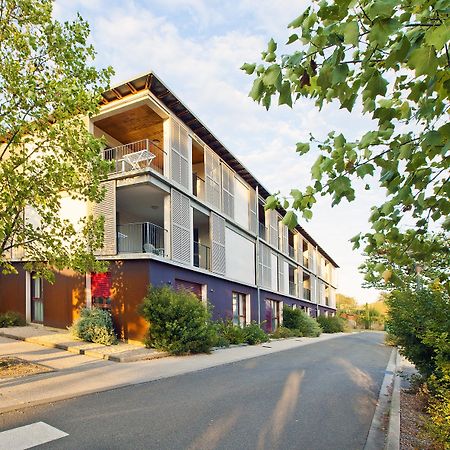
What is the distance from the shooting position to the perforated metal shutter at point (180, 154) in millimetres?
15553

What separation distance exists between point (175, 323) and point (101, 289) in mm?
A: 3695

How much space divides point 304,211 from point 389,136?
2.82 feet

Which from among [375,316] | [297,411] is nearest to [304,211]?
[297,411]

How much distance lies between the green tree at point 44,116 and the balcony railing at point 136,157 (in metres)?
5.68

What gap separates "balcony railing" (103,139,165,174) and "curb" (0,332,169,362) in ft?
20.3

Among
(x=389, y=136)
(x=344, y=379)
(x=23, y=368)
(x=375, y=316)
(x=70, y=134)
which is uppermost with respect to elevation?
(x=70, y=134)

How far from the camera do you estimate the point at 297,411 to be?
6.41 m

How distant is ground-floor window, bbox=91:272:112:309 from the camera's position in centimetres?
1421

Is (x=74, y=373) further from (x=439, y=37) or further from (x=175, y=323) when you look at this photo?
(x=439, y=37)

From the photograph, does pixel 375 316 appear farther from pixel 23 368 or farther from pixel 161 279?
pixel 23 368

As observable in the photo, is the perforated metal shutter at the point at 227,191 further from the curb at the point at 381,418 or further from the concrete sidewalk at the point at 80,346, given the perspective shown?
the curb at the point at 381,418

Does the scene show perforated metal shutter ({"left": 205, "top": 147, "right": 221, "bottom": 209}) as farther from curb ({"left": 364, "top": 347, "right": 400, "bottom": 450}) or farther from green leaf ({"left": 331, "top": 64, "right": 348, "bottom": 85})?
green leaf ({"left": 331, "top": 64, "right": 348, "bottom": 85})

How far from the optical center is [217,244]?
62.0 feet

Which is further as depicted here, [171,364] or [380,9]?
[171,364]
